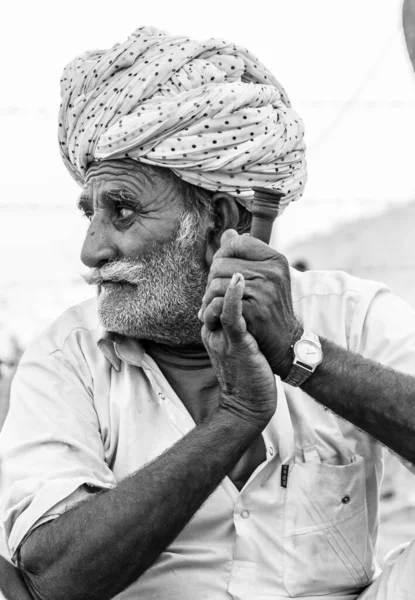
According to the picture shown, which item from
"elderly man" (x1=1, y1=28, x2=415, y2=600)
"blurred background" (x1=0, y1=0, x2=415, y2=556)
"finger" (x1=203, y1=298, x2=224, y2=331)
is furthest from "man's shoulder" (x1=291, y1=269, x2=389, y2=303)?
"blurred background" (x1=0, y1=0, x2=415, y2=556)

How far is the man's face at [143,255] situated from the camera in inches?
115

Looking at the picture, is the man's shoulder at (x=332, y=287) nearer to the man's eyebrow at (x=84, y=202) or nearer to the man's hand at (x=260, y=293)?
the man's hand at (x=260, y=293)

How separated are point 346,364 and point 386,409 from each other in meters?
0.15

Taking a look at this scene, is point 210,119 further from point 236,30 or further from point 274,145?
point 236,30

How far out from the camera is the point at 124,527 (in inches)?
95.9

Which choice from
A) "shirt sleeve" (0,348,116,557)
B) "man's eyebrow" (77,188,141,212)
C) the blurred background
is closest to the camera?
"shirt sleeve" (0,348,116,557)

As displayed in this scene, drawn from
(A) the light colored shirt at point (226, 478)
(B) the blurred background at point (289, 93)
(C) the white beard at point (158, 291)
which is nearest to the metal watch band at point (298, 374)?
(A) the light colored shirt at point (226, 478)

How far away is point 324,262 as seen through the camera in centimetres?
1318

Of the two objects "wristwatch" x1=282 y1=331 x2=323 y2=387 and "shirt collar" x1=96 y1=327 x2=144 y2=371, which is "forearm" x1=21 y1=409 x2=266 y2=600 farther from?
"shirt collar" x1=96 y1=327 x2=144 y2=371

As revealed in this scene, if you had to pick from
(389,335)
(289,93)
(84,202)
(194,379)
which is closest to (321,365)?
(389,335)

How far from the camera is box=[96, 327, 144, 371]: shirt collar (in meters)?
2.93

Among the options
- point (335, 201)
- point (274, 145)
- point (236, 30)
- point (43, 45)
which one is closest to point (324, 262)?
point (335, 201)

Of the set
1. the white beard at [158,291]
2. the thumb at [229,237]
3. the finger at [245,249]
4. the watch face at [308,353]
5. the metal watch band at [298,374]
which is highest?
the thumb at [229,237]

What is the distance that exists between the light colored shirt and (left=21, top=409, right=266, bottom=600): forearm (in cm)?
16
